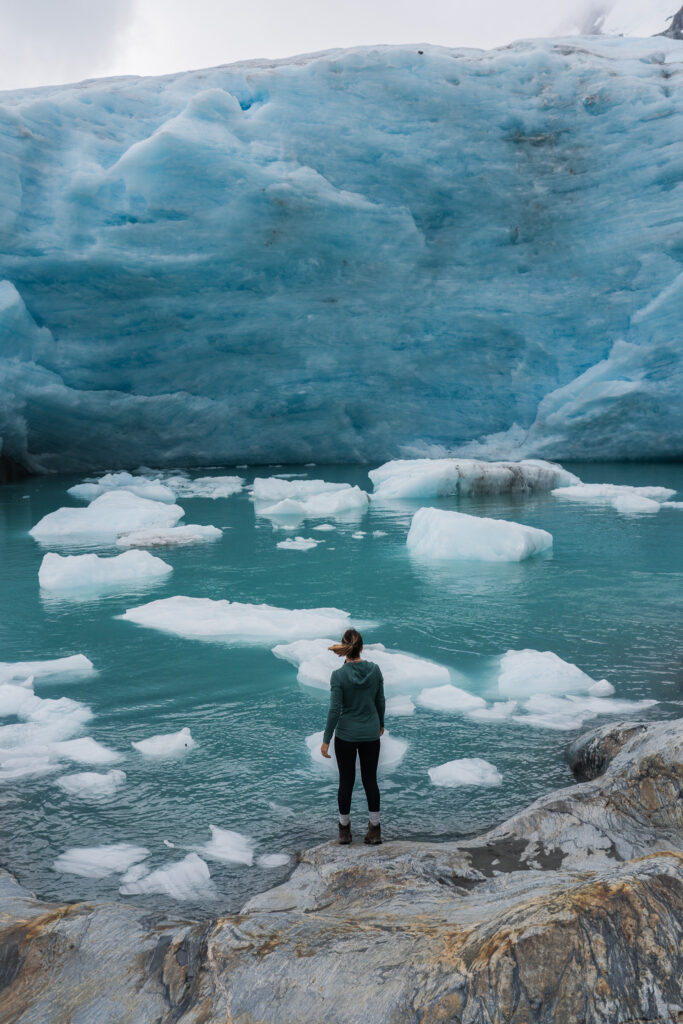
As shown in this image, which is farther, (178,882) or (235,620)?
(235,620)

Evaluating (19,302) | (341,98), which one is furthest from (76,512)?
(341,98)

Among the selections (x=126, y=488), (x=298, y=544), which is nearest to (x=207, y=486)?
(x=126, y=488)

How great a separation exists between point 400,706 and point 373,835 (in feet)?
6.31

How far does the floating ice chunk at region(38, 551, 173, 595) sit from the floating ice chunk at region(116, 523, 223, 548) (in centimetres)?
194

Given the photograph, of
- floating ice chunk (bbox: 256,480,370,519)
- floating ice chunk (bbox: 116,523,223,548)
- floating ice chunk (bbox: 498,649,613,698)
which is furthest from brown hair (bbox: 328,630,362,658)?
floating ice chunk (bbox: 256,480,370,519)

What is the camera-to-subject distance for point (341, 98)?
63.8ft

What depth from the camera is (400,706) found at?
5711 millimetres

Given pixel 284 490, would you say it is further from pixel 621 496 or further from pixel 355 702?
pixel 355 702

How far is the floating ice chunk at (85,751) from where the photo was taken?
4875mm

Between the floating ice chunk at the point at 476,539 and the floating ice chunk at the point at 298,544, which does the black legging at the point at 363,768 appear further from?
the floating ice chunk at the point at 298,544

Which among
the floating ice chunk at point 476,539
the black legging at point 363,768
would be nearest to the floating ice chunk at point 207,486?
the floating ice chunk at point 476,539

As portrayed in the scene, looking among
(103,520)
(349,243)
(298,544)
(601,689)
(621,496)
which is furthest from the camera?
(349,243)

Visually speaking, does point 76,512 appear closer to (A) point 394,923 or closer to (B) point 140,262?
(B) point 140,262

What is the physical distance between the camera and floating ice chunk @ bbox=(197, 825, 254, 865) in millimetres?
3816
